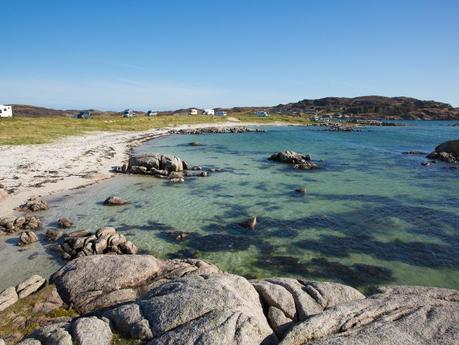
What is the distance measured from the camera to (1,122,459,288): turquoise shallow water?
22.3 metres

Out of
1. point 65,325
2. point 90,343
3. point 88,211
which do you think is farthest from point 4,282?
point 88,211

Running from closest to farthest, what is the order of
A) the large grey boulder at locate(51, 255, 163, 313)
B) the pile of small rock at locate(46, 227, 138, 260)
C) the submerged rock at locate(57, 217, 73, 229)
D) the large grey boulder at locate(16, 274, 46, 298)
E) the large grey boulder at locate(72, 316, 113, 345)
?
the large grey boulder at locate(72, 316, 113, 345) → the large grey boulder at locate(51, 255, 163, 313) → the large grey boulder at locate(16, 274, 46, 298) → the pile of small rock at locate(46, 227, 138, 260) → the submerged rock at locate(57, 217, 73, 229)

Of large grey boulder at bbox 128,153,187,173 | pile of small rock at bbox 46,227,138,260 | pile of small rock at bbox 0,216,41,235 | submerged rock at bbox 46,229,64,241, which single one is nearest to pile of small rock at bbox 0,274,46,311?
pile of small rock at bbox 46,227,138,260

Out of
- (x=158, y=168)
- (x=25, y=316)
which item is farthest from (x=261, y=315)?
(x=158, y=168)

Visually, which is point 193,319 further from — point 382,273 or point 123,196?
point 123,196

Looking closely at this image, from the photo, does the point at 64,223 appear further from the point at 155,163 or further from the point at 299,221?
the point at 155,163

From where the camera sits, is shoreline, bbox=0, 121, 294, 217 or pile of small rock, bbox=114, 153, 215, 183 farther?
pile of small rock, bbox=114, 153, 215, 183

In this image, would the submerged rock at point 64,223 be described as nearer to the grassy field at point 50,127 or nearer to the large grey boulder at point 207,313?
the large grey boulder at point 207,313

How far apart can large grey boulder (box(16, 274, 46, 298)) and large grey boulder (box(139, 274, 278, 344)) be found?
6911mm

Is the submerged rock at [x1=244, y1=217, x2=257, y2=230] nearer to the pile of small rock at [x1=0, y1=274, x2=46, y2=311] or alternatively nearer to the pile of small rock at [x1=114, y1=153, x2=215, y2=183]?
the pile of small rock at [x1=0, y1=274, x2=46, y2=311]

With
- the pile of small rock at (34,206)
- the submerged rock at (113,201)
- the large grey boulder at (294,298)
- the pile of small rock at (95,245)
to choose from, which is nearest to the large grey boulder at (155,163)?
the submerged rock at (113,201)

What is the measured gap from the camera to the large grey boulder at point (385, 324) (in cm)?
1038

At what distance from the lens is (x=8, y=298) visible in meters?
16.0

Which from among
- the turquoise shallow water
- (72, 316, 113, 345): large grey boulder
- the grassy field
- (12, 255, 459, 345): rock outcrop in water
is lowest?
the turquoise shallow water
